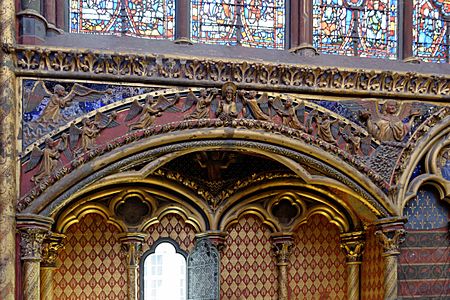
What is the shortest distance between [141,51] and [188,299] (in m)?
3.63

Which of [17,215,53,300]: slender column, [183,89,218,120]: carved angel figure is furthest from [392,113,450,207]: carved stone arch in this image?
[17,215,53,300]: slender column

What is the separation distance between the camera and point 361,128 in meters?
12.3

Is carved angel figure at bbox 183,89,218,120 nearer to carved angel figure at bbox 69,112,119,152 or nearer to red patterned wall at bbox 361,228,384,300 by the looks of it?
carved angel figure at bbox 69,112,119,152

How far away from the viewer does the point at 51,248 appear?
12.4 meters

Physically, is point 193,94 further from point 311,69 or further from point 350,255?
point 350,255

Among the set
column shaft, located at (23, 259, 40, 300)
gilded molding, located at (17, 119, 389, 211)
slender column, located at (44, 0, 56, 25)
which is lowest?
column shaft, located at (23, 259, 40, 300)

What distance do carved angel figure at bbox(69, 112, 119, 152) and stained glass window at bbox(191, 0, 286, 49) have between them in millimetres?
1810

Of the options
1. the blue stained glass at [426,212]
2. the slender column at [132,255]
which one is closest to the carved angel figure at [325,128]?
the blue stained glass at [426,212]

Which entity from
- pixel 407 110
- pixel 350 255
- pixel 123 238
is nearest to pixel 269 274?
pixel 350 255

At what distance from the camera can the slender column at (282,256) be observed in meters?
13.6

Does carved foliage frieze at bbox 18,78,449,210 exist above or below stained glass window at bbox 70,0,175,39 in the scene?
below

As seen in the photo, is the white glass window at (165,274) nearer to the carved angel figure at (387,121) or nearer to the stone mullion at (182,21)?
the stone mullion at (182,21)

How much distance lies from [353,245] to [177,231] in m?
2.46

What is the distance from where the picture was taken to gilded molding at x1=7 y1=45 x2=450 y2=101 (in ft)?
36.5
